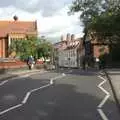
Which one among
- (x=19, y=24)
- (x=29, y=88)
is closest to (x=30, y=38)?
(x=19, y=24)

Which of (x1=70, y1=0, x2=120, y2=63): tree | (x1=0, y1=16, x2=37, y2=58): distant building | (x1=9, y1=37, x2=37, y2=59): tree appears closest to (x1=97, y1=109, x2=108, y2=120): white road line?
(x1=70, y1=0, x2=120, y2=63): tree

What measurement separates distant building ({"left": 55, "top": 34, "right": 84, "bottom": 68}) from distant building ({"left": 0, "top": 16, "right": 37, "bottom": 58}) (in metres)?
28.6

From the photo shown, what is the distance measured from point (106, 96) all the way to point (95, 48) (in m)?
83.7

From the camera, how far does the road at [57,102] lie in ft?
64.6

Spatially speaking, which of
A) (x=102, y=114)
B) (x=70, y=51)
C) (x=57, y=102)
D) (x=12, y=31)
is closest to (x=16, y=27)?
(x=12, y=31)

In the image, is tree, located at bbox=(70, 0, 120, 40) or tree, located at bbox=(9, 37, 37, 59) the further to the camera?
tree, located at bbox=(9, 37, 37, 59)

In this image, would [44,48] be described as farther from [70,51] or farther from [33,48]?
[70,51]

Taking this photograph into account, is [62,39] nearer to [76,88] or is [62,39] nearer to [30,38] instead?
[30,38]

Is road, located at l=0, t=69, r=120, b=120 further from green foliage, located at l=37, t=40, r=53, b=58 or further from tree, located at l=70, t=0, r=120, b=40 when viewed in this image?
green foliage, located at l=37, t=40, r=53, b=58

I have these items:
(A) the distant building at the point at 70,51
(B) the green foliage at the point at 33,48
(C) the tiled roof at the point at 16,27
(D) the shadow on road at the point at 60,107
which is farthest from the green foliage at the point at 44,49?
(D) the shadow on road at the point at 60,107

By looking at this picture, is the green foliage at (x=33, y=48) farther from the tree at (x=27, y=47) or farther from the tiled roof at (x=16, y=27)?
the tiled roof at (x=16, y=27)

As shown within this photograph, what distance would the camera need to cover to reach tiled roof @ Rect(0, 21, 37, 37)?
105125mm

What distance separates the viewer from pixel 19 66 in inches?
2272

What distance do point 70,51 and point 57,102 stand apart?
133 metres
